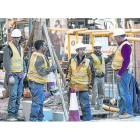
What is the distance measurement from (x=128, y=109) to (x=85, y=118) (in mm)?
806

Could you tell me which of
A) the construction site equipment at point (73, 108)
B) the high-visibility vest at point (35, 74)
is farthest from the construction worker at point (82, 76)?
the construction site equipment at point (73, 108)

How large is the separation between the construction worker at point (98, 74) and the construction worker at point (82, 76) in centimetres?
118

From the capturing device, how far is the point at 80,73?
928 centimetres

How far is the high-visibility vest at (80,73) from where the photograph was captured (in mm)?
9234

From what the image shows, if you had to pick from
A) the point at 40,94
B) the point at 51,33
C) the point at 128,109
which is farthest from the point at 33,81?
the point at 51,33

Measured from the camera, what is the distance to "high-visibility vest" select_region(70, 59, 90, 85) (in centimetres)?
923

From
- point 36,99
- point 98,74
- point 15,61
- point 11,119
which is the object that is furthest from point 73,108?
point 98,74

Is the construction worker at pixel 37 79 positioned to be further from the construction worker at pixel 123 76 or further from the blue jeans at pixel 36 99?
the construction worker at pixel 123 76

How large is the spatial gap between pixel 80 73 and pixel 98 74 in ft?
4.46

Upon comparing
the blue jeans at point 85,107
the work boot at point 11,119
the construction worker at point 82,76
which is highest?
the construction worker at point 82,76

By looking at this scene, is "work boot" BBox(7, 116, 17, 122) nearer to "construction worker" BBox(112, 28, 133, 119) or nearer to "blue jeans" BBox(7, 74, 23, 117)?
→ "blue jeans" BBox(7, 74, 23, 117)
